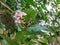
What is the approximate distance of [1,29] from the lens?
1473mm

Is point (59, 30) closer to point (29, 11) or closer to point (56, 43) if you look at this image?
point (56, 43)

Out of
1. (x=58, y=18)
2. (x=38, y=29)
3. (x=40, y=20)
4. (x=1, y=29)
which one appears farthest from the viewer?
(x=58, y=18)

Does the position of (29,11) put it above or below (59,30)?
above

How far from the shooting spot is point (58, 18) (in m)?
3.19

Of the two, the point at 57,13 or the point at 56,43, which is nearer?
the point at 56,43

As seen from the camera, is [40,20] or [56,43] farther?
[56,43]

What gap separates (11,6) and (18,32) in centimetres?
31

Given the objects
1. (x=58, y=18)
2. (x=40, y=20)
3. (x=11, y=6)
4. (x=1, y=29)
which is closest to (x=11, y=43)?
(x=1, y=29)

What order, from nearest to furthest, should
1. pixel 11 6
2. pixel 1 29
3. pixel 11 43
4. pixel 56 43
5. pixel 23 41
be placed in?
pixel 11 43 < pixel 1 29 < pixel 23 41 < pixel 11 6 < pixel 56 43

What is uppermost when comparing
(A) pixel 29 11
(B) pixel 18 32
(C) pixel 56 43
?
(A) pixel 29 11

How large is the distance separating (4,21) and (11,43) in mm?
404

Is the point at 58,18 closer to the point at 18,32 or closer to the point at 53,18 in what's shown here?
the point at 53,18

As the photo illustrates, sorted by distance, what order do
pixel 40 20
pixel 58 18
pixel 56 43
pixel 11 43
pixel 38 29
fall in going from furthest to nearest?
pixel 58 18 < pixel 56 43 < pixel 40 20 < pixel 38 29 < pixel 11 43

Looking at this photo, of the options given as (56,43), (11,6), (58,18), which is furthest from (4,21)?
(58,18)
